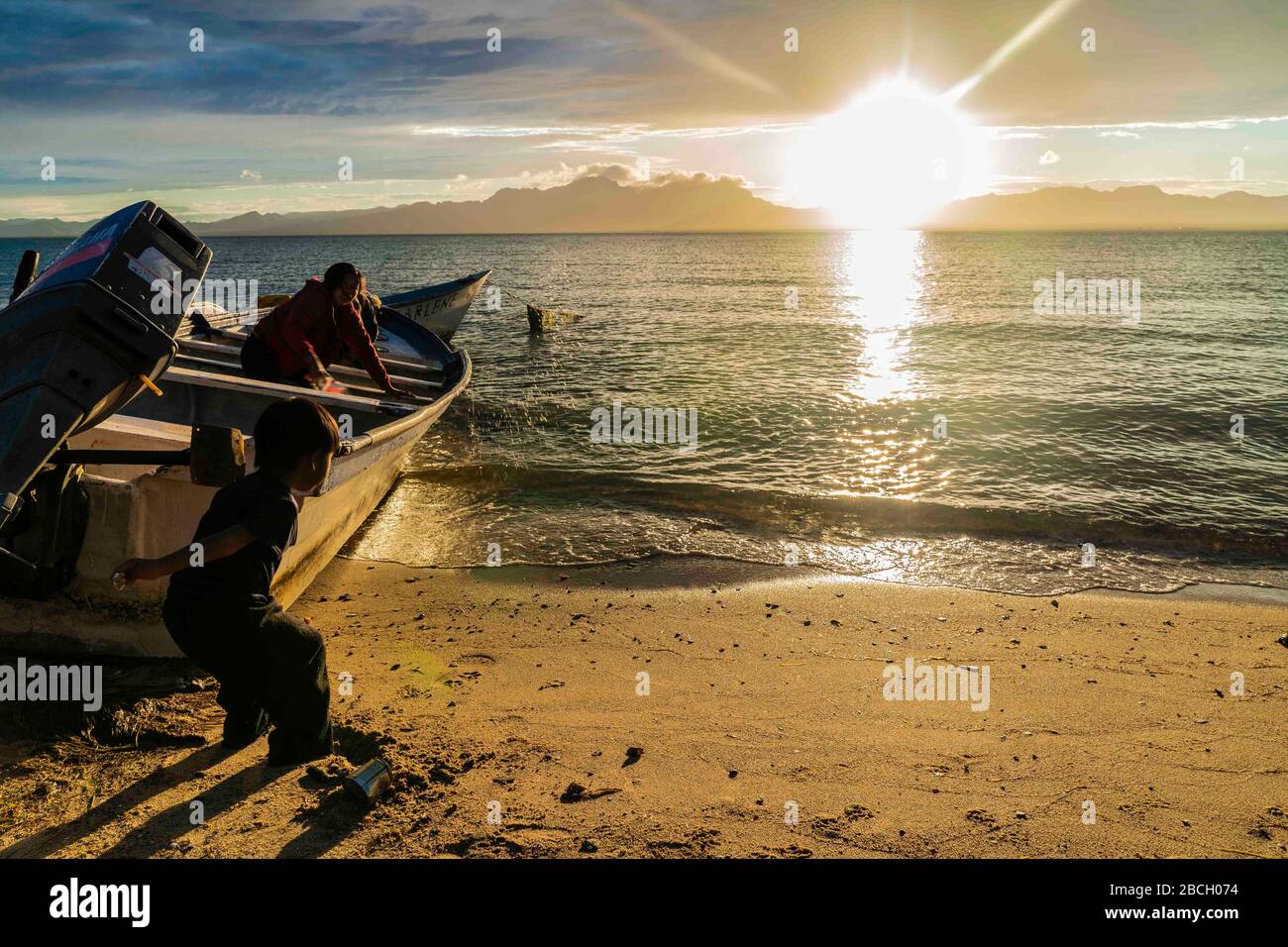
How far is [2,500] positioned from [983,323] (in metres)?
38.4

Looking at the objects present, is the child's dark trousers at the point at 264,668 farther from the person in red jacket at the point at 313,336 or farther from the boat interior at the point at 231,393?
the person in red jacket at the point at 313,336

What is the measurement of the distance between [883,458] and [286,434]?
11.6 meters

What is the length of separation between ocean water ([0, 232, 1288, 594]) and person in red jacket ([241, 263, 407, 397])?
6.57 ft

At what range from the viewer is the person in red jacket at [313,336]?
344 inches

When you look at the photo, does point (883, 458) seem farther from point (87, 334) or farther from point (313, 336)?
point (87, 334)

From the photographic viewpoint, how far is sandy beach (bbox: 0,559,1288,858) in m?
4.12

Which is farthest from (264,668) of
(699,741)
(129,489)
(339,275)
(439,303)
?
(439,303)

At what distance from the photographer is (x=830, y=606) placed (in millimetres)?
7883

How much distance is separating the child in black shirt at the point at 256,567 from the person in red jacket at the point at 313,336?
4.99 metres

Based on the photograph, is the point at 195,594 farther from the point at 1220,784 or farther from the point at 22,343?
the point at 1220,784

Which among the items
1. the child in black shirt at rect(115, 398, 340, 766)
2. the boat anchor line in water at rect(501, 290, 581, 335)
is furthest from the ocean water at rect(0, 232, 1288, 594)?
the child in black shirt at rect(115, 398, 340, 766)
